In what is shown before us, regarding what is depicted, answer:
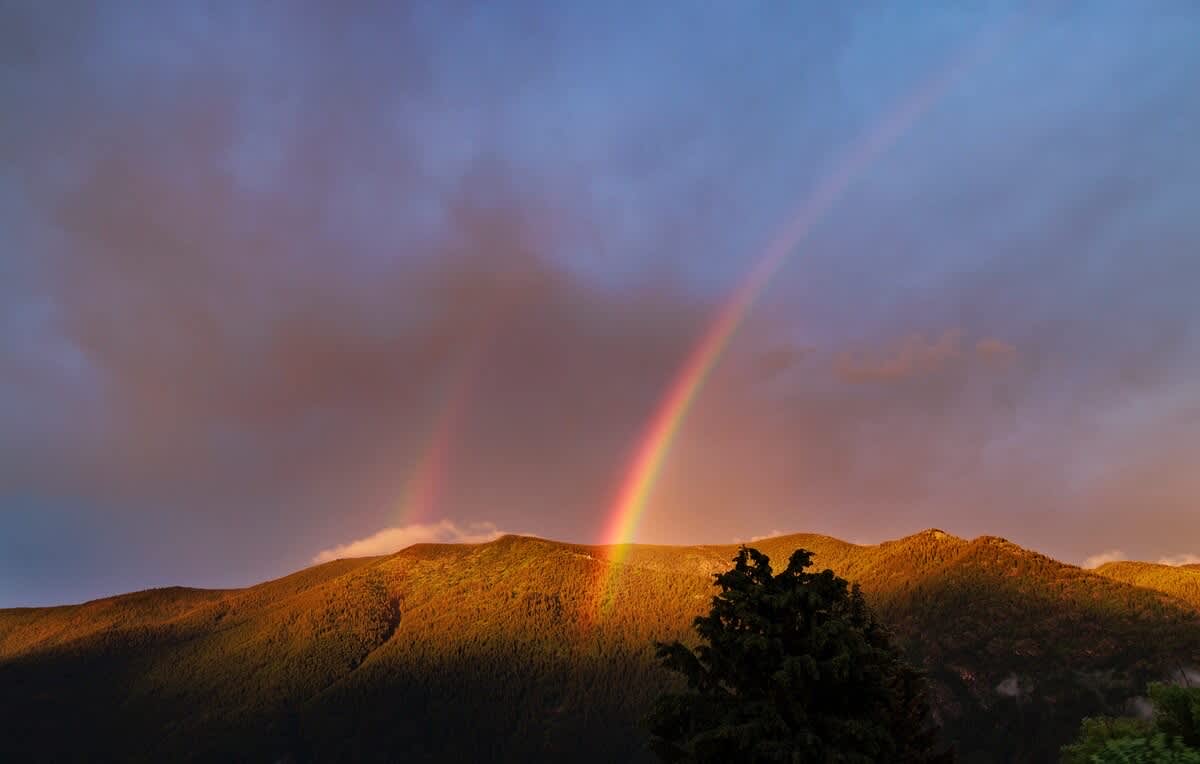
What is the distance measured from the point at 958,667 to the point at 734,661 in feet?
567

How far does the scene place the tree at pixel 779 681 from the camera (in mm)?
24891

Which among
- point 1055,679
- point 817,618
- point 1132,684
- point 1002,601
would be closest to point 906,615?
point 1002,601

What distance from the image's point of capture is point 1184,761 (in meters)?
15.6

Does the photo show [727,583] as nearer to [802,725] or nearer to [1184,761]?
[802,725]

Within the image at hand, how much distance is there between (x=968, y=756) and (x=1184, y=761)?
537ft

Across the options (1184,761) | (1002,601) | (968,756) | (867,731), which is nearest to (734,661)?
(867,731)

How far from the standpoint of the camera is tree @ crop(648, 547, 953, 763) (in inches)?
980

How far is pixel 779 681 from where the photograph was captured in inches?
1007

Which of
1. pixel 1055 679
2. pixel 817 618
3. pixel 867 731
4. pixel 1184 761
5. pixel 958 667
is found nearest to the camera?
pixel 1184 761

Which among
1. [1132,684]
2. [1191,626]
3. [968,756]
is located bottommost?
[968,756]

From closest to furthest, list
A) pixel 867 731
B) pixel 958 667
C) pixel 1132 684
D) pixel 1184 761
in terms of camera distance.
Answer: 1. pixel 1184 761
2. pixel 867 731
3. pixel 1132 684
4. pixel 958 667

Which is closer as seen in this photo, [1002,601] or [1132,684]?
[1132,684]

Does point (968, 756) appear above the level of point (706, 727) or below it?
below

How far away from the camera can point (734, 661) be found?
2677cm
